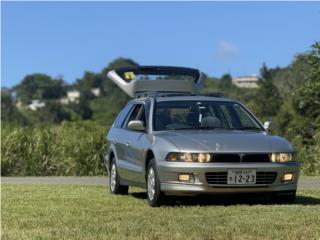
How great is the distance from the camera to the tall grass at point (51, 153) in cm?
2211

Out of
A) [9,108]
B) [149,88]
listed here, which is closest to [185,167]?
[149,88]

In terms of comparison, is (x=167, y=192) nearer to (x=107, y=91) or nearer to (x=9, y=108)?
(x=9, y=108)

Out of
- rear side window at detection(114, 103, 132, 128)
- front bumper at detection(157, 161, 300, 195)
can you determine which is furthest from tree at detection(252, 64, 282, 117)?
front bumper at detection(157, 161, 300, 195)

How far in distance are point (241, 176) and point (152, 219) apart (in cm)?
174

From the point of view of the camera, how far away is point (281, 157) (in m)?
9.98

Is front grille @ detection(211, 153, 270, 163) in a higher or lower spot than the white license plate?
higher

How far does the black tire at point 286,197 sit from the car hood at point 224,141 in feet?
1.95

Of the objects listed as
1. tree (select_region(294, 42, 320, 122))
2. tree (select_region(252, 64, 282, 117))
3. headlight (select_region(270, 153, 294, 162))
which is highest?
headlight (select_region(270, 153, 294, 162))

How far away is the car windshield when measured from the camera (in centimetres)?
1088

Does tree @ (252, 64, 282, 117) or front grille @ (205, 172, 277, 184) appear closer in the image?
front grille @ (205, 172, 277, 184)

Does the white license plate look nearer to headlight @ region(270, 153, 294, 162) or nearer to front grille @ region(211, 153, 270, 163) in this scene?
front grille @ region(211, 153, 270, 163)

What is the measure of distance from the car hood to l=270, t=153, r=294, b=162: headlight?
0.06m

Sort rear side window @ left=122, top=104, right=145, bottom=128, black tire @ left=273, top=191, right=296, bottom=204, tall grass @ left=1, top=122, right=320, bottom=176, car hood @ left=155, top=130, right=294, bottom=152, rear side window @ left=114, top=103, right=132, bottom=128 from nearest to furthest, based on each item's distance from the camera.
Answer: car hood @ left=155, top=130, right=294, bottom=152
black tire @ left=273, top=191, right=296, bottom=204
rear side window @ left=122, top=104, right=145, bottom=128
rear side window @ left=114, top=103, right=132, bottom=128
tall grass @ left=1, top=122, right=320, bottom=176

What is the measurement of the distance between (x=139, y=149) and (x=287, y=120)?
172 feet
